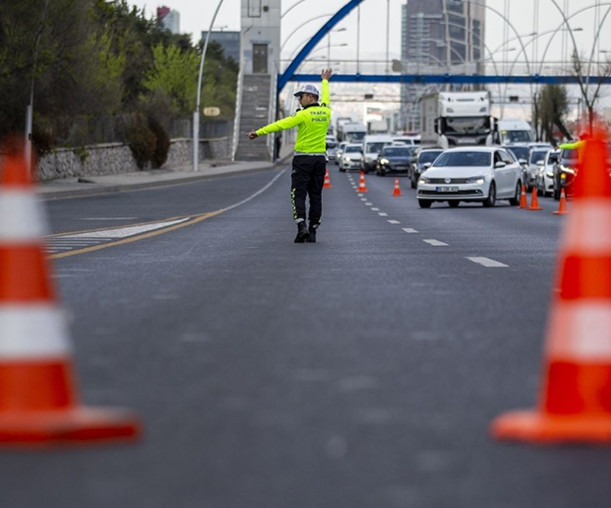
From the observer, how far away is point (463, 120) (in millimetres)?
68312

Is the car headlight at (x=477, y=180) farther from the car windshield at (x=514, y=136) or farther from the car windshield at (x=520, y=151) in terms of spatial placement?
the car windshield at (x=514, y=136)

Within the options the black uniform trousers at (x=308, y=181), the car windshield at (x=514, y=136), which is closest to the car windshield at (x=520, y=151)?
the car windshield at (x=514, y=136)

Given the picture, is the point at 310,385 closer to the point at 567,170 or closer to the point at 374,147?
the point at 567,170

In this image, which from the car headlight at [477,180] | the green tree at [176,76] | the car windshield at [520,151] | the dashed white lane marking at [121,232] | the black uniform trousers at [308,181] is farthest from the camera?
the green tree at [176,76]

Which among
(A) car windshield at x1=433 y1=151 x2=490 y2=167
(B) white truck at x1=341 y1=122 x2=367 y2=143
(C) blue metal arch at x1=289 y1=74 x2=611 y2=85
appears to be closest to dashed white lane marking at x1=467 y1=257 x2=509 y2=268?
(A) car windshield at x1=433 y1=151 x2=490 y2=167

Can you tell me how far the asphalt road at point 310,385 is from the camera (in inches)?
175

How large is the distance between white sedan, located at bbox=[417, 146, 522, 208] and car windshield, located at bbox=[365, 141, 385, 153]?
4367cm

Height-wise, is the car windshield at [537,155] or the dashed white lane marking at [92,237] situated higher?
the dashed white lane marking at [92,237]

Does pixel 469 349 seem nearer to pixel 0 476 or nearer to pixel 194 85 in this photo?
pixel 0 476

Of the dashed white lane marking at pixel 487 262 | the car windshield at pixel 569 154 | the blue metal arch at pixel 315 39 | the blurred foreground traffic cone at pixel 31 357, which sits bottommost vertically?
the car windshield at pixel 569 154

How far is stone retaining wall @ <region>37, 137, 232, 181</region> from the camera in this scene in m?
50.8

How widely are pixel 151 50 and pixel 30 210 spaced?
102 metres

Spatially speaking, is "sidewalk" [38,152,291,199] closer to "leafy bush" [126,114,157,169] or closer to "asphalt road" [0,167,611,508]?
"leafy bush" [126,114,157,169]

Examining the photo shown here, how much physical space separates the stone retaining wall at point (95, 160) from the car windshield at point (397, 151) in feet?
35.0
